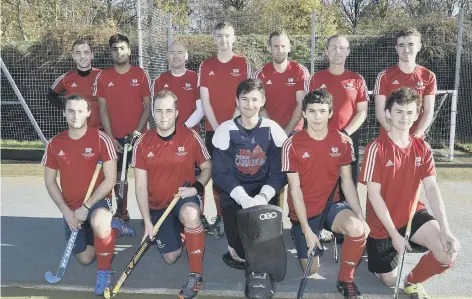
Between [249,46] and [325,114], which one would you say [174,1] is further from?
[325,114]

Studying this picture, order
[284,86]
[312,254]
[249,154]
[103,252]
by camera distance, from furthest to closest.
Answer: [284,86], [249,154], [103,252], [312,254]

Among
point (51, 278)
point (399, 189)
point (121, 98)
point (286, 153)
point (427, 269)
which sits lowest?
Answer: point (51, 278)

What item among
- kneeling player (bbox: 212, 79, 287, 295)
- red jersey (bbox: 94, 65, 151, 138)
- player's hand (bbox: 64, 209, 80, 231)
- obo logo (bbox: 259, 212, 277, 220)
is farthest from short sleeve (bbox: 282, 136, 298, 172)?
red jersey (bbox: 94, 65, 151, 138)

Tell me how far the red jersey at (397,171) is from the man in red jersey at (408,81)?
0.71 m

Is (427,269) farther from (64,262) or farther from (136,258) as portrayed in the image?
(64,262)

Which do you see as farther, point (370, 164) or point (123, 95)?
point (123, 95)

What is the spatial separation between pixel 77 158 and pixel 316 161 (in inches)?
65.5

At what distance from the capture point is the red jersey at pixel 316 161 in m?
3.06

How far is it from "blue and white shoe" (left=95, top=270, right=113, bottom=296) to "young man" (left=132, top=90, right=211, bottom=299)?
0.37 m

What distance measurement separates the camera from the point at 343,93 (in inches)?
146

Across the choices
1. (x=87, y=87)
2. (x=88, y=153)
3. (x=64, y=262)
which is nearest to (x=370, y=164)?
(x=88, y=153)

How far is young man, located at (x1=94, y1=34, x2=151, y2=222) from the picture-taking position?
4.20 metres

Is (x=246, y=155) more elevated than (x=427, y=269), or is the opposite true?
(x=246, y=155)

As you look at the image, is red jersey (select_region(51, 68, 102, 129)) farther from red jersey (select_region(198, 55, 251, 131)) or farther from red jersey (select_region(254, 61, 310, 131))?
red jersey (select_region(254, 61, 310, 131))
